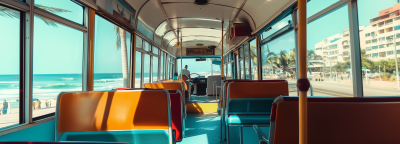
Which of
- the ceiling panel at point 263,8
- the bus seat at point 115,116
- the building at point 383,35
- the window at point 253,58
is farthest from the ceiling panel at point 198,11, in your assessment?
the bus seat at point 115,116

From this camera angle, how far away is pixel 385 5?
1.63 metres

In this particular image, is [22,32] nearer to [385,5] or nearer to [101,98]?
[101,98]

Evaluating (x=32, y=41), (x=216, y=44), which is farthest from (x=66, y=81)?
(x=32, y=41)

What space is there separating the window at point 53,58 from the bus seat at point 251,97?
1.95 metres

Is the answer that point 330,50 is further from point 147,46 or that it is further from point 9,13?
point 147,46

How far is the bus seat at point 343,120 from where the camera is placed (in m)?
0.85

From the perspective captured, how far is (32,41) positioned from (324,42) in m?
3.42

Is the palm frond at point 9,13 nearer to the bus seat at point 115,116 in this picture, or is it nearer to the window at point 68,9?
the window at point 68,9

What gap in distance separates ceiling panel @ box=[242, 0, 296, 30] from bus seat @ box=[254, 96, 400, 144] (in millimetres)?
2335

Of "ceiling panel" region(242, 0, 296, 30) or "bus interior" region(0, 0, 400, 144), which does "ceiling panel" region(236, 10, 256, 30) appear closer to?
"ceiling panel" region(242, 0, 296, 30)

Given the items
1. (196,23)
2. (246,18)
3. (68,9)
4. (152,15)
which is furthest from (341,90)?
(196,23)

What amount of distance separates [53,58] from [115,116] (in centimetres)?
1969

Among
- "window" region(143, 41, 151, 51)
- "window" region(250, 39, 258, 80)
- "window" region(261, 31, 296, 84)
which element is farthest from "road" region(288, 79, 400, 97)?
"window" region(143, 41, 151, 51)

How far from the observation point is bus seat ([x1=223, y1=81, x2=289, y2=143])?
8.11ft
